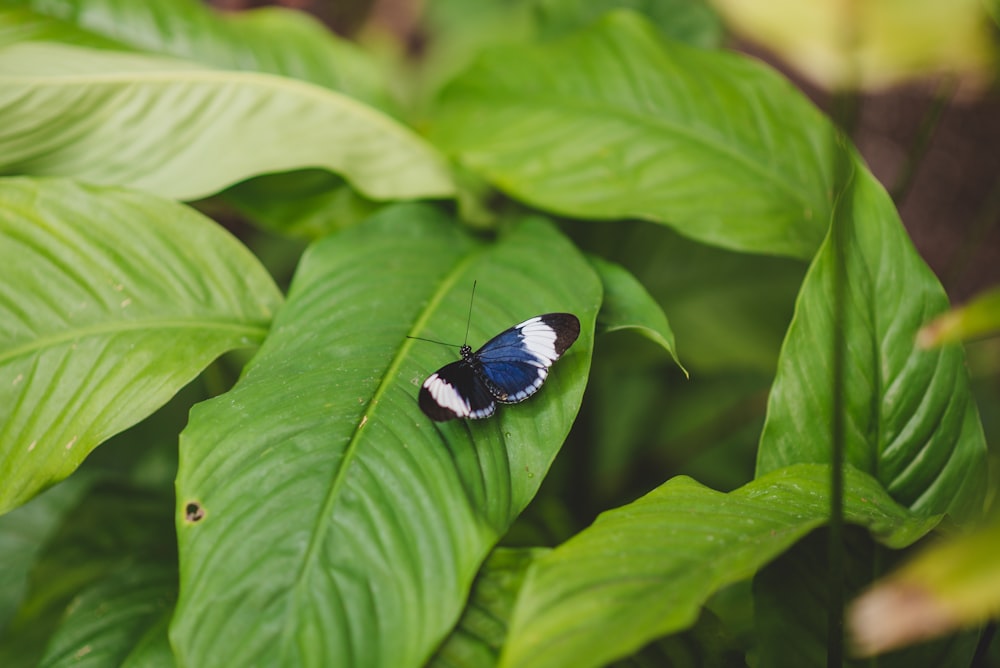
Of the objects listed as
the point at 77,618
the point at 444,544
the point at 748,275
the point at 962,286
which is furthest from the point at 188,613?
the point at 962,286

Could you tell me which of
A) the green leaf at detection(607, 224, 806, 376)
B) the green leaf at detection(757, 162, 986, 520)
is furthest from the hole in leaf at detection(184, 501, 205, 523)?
the green leaf at detection(607, 224, 806, 376)

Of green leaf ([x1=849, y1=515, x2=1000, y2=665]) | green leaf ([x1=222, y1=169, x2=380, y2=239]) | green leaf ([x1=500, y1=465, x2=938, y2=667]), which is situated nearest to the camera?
green leaf ([x1=849, y1=515, x2=1000, y2=665])

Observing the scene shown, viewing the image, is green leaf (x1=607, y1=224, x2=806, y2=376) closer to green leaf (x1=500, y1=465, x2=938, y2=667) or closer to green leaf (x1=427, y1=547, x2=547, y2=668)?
green leaf (x1=500, y1=465, x2=938, y2=667)

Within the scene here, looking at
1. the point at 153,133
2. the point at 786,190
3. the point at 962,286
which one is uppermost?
the point at 153,133

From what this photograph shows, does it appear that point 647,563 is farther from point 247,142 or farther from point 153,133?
point 153,133

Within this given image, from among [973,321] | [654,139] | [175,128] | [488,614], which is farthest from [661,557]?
[175,128]

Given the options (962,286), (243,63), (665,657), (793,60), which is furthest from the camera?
(962,286)
